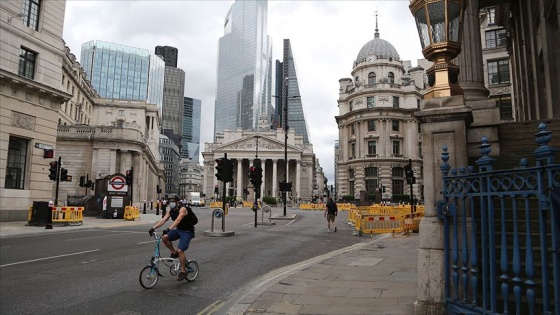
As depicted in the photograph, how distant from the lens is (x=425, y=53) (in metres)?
5.41

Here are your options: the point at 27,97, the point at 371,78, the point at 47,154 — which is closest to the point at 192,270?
the point at 47,154

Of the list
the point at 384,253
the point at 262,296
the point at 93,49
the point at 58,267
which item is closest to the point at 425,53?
the point at 262,296

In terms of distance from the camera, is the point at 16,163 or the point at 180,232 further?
the point at 16,163

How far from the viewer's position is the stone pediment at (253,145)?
103 meters

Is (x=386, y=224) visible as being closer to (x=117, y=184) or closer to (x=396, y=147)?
(x=117, y=184)

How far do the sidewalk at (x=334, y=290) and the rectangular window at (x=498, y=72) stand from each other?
3417 cm

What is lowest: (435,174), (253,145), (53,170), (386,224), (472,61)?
(386,224)

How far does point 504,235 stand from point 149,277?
6027 mm

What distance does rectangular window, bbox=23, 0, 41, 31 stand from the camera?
78.8ft

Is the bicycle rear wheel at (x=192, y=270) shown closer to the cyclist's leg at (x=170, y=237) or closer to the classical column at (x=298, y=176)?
the cyclist's leg at (x=170, y=237)

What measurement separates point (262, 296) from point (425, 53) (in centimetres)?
456

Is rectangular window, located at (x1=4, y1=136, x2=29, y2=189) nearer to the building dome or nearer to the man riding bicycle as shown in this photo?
the man riding bicycle

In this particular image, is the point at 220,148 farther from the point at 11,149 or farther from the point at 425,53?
the point at 425,53

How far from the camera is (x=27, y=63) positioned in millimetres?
24094
